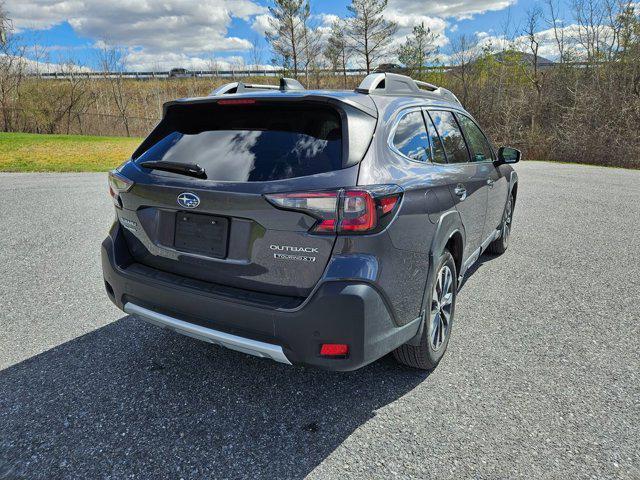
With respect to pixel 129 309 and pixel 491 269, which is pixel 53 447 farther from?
pixel 491 269

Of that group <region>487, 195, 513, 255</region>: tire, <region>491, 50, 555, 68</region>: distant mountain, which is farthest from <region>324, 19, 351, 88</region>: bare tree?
<region>487, 195, 513, 255</region>: tire

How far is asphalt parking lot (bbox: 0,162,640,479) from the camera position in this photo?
220 cm

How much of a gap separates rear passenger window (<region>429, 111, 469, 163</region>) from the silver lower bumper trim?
1.95 metres

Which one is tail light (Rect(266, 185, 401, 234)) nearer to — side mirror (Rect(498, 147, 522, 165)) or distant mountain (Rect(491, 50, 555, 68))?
side mirror (Rect(498, 147, 522, 165))

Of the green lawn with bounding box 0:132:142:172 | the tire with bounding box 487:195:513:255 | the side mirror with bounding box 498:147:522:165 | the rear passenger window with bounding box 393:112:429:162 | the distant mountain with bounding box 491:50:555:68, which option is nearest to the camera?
the rear passenger window with bounding box 393:112:429:162

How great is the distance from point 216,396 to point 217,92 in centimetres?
199

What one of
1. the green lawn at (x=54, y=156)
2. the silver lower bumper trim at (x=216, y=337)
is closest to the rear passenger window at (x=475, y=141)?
the silver lower bumper trim at (x=216, y=337)

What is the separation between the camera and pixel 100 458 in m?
2.21

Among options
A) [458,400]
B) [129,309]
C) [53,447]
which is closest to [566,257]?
[458,400]

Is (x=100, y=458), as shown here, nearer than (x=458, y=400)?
Yes

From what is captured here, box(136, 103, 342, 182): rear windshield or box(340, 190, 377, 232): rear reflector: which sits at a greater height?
box(136, 103, 342, 182): rear windshield

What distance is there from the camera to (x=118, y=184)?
2.81 m

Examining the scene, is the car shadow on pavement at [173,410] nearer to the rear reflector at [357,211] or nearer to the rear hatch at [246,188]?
the rear hatch at [246,188]

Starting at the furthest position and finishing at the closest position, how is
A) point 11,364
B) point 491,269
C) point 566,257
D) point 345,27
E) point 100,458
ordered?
1. point 345,27
2. point 566,257
3. point 491,269
4. point 11,364
5. point 100,458
